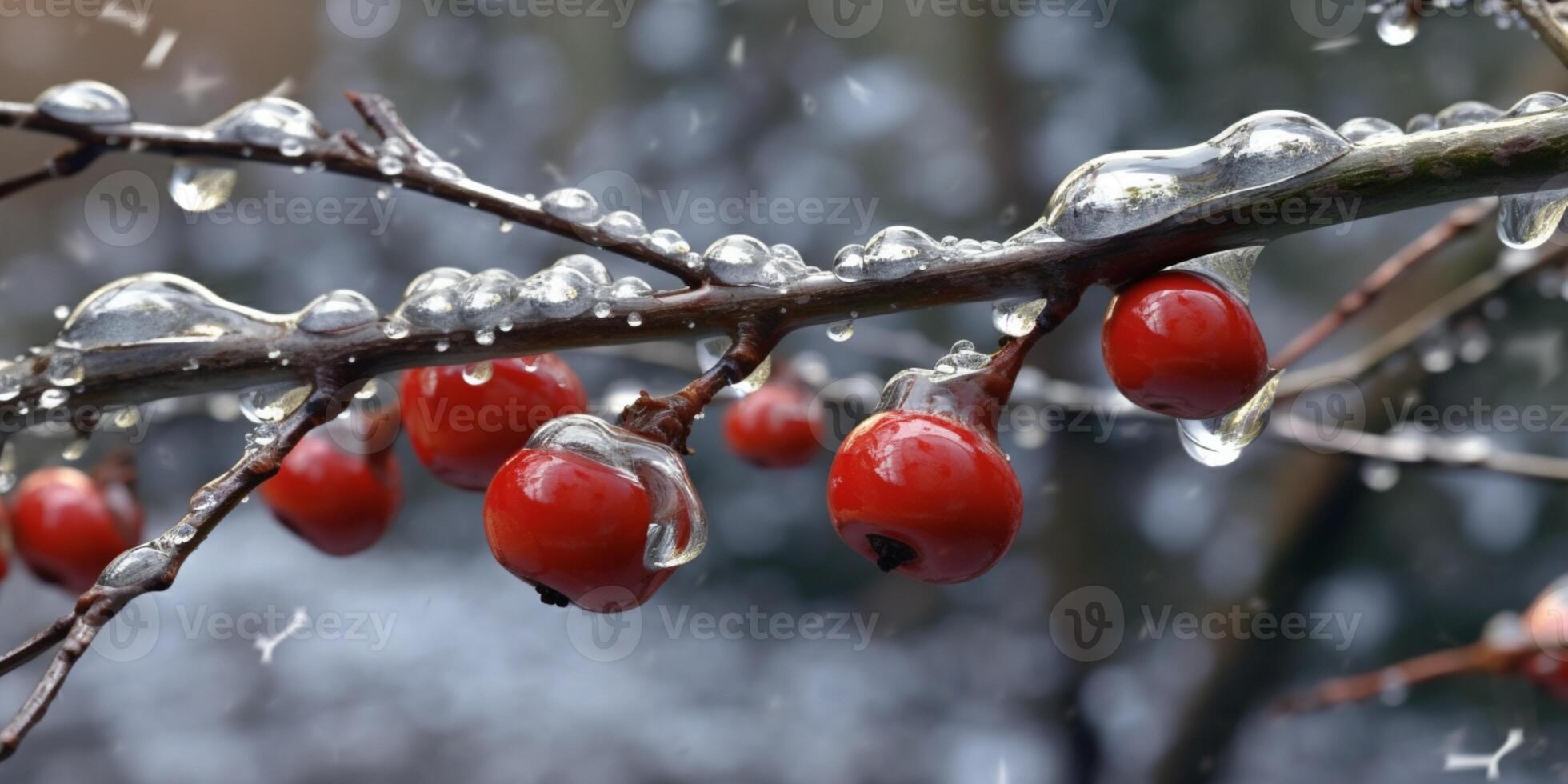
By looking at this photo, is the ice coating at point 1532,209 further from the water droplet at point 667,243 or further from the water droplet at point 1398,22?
the water droplet at point 667,243

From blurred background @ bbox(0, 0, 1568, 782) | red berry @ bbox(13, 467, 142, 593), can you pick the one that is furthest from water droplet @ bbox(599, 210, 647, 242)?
blurred background @ bbox(0, 0, 1568, 782)

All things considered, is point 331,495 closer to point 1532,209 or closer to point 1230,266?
point 1230,266

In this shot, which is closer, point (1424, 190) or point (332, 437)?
point (1424, 190)

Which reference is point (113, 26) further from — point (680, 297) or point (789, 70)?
point (680, 297)

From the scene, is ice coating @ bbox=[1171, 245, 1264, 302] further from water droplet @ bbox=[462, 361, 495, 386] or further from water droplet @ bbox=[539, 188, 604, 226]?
water droplet @ bbox=[462, 361, 495, 386]

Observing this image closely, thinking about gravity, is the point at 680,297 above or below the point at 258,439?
above

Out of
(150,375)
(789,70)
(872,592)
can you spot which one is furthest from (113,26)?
(150,375)

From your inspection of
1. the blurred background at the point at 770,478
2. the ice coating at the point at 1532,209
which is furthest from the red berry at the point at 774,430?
the blurred background at the point at 770,478
